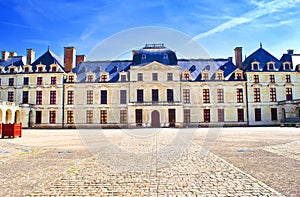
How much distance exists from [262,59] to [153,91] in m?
16.7

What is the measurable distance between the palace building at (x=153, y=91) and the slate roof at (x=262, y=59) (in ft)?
0.47

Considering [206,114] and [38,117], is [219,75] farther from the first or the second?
[38,117]

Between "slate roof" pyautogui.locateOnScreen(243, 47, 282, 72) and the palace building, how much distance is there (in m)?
0.14

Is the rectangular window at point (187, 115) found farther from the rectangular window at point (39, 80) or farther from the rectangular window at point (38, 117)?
the rectangular window at point (39, 80)

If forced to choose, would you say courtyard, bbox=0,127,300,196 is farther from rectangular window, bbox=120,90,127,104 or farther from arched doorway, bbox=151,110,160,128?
rectangular window, bbox=120,90,127,104

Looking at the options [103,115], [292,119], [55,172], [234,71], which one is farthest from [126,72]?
Answer: [55,172]

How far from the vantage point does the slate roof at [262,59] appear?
36.4m

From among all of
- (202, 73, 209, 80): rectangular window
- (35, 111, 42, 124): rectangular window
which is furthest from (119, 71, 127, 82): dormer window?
(35, 111, 42, 124): rectangular window

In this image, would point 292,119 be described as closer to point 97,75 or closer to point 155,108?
point 155,108

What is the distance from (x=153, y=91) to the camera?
34.8 m

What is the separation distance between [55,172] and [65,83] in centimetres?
3206

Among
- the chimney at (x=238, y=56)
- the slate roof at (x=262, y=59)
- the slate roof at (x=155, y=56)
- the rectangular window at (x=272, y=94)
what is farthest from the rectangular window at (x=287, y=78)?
the slate roof at (x=155, y=56)

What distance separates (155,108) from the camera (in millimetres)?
33562

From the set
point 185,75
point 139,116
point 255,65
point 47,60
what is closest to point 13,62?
point 47,60
